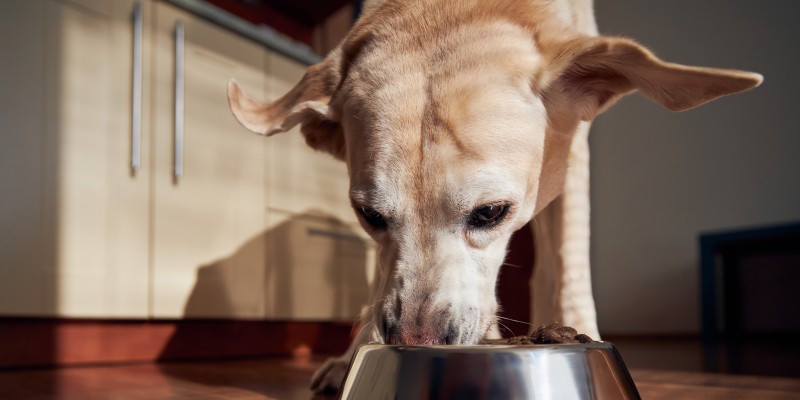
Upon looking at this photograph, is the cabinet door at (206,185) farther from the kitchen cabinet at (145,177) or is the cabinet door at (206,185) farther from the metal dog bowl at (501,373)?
the metal dog bowl at (501,373)

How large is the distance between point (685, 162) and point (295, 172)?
2991 mm

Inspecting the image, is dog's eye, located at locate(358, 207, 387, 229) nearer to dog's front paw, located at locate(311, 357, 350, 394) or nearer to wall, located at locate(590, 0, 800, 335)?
dog's front paw, located at locate(311, 357, 350, 394)

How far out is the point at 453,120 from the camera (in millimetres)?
1154

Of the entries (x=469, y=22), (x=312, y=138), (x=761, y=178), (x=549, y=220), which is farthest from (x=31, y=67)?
(x=761, y=178)

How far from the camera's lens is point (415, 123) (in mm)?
1173

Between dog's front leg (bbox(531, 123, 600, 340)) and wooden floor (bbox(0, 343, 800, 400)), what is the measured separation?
0.21 meters

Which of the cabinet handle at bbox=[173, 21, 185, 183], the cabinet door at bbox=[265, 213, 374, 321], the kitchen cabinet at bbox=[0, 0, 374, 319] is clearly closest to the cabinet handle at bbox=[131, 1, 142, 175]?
the kitchen cabinet at bbox=[0, 0, 374, 319]

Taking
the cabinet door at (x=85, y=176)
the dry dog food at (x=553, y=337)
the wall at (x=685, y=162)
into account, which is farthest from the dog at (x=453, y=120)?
the wall at (x=685, y=162)

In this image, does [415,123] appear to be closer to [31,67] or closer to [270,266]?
[31,67]

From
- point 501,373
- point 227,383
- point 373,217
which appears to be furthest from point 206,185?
point 501,373

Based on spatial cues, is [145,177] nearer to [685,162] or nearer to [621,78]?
[621,78]

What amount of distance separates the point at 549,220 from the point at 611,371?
0.88 meters

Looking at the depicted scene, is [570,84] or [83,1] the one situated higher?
[83,1]

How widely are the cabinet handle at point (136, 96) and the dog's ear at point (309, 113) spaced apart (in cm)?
78
